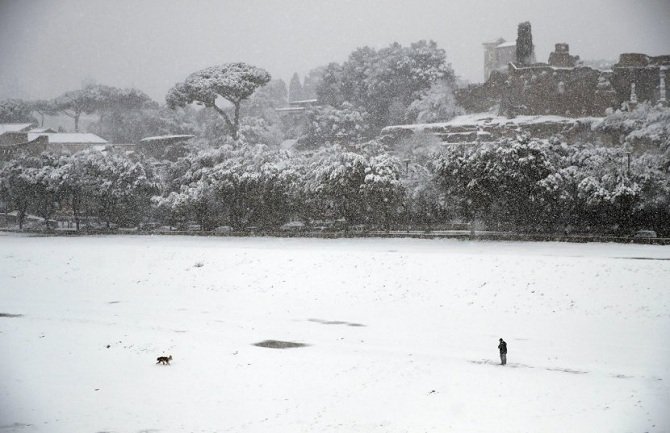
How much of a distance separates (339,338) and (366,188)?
22927mm

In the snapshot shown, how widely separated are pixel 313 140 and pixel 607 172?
117 feet

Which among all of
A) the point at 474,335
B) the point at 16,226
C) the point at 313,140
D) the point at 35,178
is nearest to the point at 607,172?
the point at 474,335

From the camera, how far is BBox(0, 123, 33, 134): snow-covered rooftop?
66169mm

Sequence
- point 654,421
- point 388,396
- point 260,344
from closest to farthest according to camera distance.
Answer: point 654,421 < point 388,396 < point 260,344

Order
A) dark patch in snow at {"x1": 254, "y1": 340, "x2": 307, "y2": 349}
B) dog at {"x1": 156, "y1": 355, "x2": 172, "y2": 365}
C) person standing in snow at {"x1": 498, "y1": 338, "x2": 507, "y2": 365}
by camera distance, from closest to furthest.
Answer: person standing in snow at {"x1": 498, "y1": 338, "x2": 507, "y2": 365} < dog at {"x1": 156, "y1": 355, "x2": 172, "y2": 365} < dark patch in snow at {"x1": 254, "y1": 340, "x2": 307, "y2": 349}

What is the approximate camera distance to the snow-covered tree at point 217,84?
63406 millimetres

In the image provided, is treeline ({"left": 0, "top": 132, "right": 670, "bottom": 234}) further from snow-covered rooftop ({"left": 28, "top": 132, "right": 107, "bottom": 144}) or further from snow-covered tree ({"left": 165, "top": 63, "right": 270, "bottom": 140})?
snow-covered rooftop ({"left": 28, "top": 132, "right": 107, "bottom": 144})

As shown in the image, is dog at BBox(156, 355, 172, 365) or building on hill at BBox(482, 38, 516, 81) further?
building on hill at BBox(482, 38, 516, 81)

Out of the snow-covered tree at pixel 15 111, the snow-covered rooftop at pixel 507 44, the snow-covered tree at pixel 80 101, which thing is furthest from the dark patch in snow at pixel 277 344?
the snow-covered rooftop at pixel 507 44

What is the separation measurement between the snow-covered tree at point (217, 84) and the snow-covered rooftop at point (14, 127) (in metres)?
15.7

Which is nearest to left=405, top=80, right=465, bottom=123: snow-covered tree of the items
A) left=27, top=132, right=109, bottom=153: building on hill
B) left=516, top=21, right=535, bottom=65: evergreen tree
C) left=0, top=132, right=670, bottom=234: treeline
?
left=516, top=21, right=535, bottom=65: evergreen tree

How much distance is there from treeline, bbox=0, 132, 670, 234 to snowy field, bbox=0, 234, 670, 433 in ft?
14.2

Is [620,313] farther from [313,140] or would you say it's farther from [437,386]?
[313,140]

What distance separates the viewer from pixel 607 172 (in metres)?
38.4
